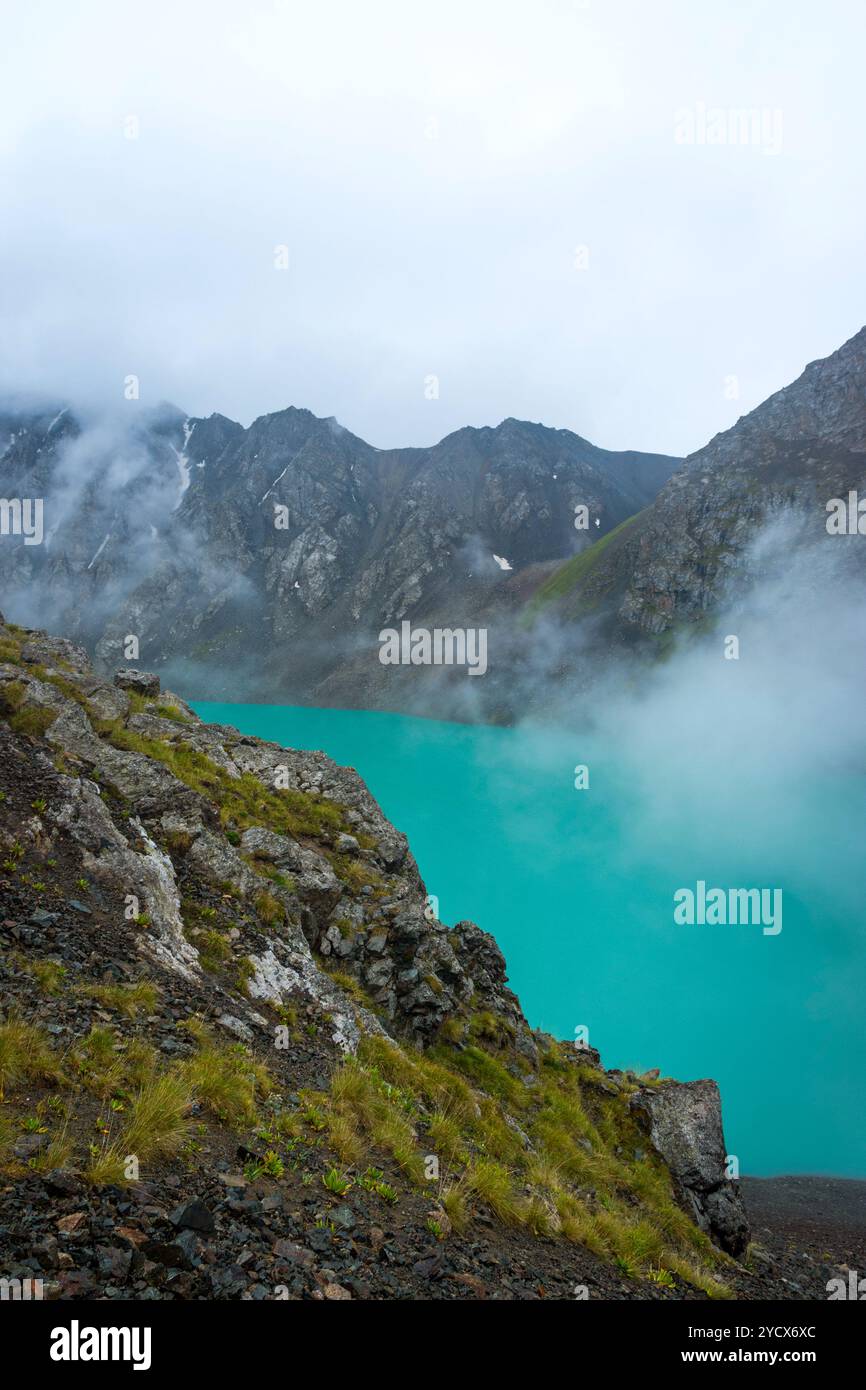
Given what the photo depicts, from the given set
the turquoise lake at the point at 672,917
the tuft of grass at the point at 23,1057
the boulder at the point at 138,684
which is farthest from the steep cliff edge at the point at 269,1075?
the turquoise lake at the point at 672,917

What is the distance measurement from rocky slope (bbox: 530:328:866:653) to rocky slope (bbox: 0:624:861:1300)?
118m

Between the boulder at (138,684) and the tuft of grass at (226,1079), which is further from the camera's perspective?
the boulder at (138,684)

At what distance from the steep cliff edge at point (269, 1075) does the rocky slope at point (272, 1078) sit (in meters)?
0.04

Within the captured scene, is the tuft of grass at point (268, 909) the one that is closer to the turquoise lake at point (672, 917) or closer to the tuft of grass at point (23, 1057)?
the tuft of grass at point (23, 1057)

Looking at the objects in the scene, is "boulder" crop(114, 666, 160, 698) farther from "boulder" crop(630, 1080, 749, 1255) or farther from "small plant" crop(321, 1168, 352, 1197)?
"boulder" crop(630, 1080, 749, 1255)

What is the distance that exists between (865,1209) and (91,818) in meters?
29.1

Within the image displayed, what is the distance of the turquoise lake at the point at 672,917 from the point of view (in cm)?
2933

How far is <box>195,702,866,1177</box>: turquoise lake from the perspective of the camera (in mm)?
29328

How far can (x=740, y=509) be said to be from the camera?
126 m

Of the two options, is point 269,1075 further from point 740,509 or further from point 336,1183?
point 740,509

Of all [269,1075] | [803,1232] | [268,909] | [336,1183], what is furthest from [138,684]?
[803,1232]

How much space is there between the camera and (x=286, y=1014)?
439 inches
